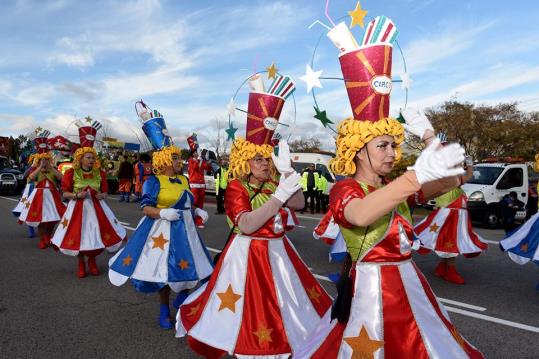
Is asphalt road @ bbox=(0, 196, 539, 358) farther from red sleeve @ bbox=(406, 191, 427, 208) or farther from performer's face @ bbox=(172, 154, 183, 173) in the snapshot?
red sleeve @ bbox=(406, 191, 427, 208)

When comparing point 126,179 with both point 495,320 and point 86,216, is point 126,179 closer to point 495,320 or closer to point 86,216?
point 86,216

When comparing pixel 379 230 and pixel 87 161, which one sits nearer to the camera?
pixel 379 230

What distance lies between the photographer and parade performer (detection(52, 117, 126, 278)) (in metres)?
6.84

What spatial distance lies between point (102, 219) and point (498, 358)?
18.3 ft

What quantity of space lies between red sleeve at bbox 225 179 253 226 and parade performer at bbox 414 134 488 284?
3974 millimetres

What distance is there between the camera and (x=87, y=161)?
7105mm

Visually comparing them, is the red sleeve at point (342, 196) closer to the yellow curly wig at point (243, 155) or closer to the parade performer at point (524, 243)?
the yellow curly wig at point (243, 155)

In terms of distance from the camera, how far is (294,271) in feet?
11.5

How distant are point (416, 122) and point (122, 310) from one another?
4.09m

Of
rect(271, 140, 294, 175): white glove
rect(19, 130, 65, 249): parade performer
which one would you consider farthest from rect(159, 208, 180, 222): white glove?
rect(19, 130, 65, 249): parade performer

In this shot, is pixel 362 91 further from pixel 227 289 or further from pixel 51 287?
pixel 51 287

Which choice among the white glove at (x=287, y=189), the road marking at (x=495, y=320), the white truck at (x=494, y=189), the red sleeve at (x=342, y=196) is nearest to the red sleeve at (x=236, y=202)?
the white glove at (x=287, y=189)

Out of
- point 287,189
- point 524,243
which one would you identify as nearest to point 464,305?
point 524,243

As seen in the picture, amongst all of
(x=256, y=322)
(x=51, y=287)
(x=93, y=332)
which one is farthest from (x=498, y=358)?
(x=51, y=287)
